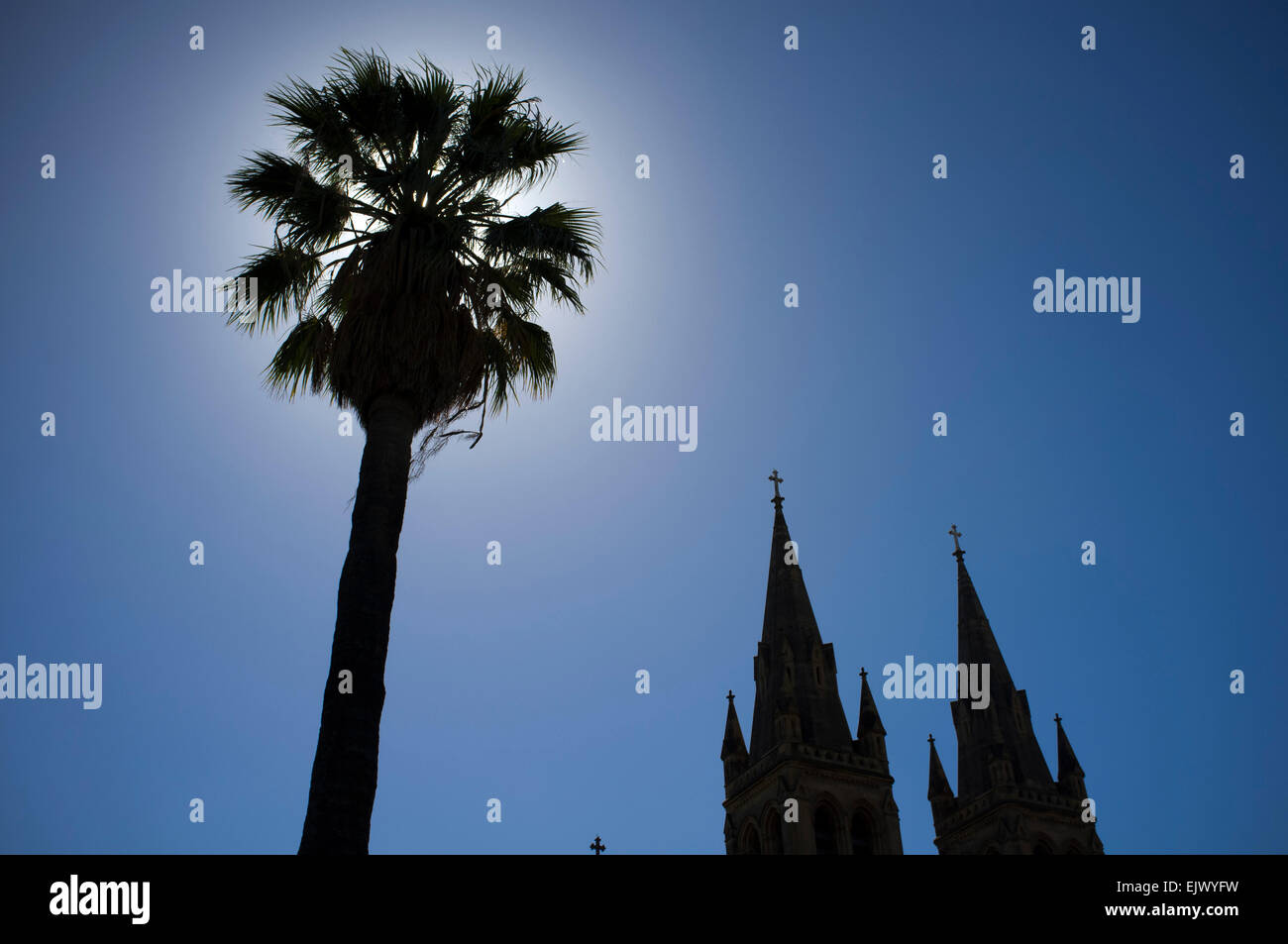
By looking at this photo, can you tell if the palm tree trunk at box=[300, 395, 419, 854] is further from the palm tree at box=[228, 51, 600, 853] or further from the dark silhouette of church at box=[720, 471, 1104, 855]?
the dark silhouette of church at box=[720, 471, 1104, 855]

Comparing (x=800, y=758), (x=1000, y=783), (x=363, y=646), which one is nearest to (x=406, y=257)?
(x=363, y=646)

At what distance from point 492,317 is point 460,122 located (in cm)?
257

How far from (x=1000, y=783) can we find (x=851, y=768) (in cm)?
841

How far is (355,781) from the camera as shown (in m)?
10.5

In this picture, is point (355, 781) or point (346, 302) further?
point (346, 302)

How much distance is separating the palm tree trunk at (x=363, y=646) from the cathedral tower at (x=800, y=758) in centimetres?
3312

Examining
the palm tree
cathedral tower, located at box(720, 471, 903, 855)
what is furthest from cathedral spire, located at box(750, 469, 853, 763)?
the palm tree

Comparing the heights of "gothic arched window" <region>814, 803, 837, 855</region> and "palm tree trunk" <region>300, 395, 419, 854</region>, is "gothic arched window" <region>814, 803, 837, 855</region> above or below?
below

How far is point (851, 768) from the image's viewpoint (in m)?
45.3

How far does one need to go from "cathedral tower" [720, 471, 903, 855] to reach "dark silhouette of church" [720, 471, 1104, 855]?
51 millimetres

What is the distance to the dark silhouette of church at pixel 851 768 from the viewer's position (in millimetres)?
43969

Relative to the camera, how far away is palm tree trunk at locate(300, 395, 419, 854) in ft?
33.8
